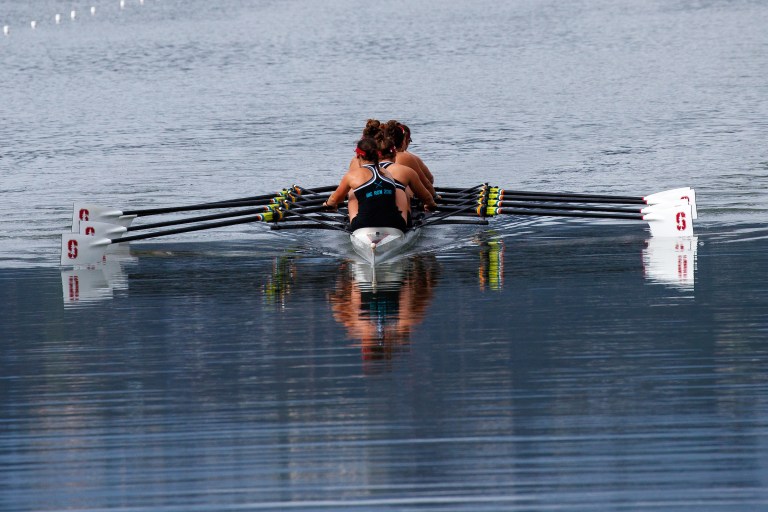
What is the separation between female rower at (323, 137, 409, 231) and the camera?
13.0 metres

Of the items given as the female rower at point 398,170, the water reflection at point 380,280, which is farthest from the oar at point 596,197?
the female rower at point 398,170

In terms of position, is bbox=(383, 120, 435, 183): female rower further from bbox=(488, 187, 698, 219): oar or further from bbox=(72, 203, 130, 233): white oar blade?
bbox=(72, 203, 130, 233): white oar blade

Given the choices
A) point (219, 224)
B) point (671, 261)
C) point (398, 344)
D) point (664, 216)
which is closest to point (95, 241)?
point (219, 224)

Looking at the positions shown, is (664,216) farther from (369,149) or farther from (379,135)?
(369,149)

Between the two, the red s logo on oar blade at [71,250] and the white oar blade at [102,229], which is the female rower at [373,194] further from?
the white oar blade at [102,229]

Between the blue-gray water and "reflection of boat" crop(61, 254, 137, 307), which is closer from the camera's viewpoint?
the blue-gray water

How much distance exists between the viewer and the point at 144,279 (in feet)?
43.2

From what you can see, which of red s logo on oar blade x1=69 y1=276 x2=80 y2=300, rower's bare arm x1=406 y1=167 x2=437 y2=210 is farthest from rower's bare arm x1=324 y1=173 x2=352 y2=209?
red s logo on oar blade x1=69 y1=276 x2=80 y2=300

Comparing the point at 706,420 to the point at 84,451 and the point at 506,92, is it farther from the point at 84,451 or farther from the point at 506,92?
the point at 506,92

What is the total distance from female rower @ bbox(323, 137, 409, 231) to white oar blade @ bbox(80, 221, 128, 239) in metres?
3.27

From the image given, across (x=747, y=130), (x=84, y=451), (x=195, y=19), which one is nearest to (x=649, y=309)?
(x=84, y=451)

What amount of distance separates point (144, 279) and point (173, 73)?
35.9 meters

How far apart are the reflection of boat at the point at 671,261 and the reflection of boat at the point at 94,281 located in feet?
15.7

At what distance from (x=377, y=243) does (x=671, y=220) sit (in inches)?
157
